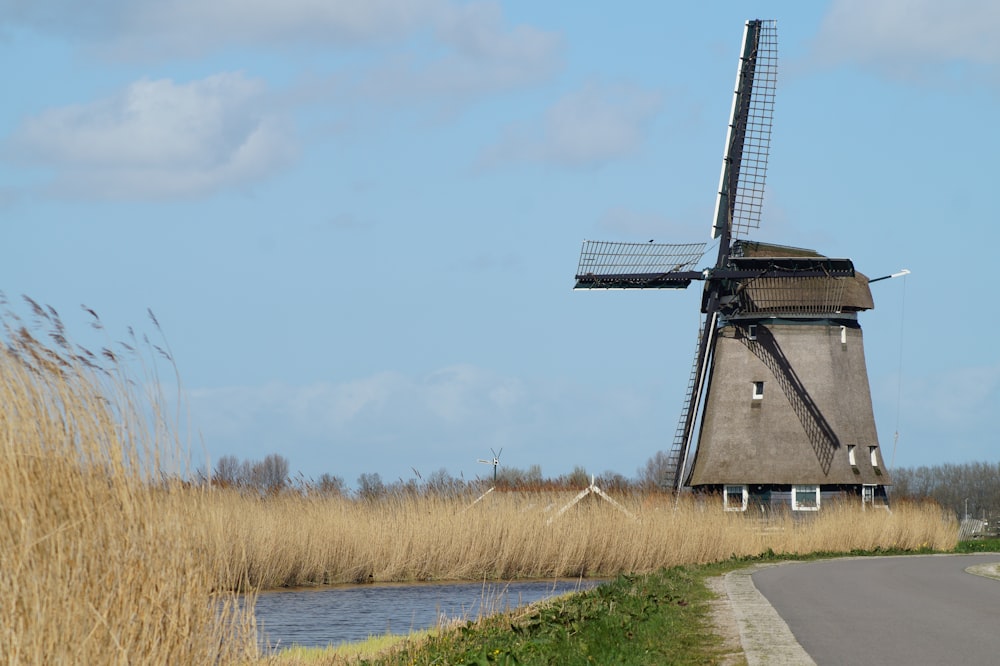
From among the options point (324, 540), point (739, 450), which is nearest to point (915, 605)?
point (324, 540)

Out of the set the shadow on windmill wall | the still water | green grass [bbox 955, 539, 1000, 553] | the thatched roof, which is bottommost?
the still water

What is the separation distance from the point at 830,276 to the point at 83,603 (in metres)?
31.2

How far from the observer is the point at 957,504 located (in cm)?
11112

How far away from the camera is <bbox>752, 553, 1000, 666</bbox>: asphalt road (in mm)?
10102

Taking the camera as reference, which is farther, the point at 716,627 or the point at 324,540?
the point at 324,540

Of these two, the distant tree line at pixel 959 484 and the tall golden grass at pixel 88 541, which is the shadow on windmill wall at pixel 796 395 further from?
the distant tree line at pixel 959 484

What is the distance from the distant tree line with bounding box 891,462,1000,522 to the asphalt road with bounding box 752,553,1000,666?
9197 centimetres

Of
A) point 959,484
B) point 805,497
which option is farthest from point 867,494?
point 959,484

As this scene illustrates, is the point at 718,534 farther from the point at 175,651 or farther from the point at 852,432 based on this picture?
the point at 175,651

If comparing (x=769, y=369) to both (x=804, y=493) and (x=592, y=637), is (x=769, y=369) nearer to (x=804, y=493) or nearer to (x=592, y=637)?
(x=804, y=493)

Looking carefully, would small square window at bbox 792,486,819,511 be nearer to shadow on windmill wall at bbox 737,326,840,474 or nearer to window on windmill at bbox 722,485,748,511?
shadow on windmill wall at bbox 737,326,840,474

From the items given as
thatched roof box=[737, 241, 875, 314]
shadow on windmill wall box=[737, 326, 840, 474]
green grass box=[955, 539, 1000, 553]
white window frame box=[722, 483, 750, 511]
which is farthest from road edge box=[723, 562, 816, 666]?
green grass box=[955, 539, 1000, 553]

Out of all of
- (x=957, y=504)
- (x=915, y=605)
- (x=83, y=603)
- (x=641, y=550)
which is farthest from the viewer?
(x=957, y=504)

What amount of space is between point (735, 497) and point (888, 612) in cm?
2287
